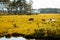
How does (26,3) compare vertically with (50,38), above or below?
below

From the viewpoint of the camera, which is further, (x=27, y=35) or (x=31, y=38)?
(x=27, y=35)

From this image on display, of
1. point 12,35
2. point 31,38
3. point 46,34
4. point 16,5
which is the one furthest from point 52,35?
point 16,5

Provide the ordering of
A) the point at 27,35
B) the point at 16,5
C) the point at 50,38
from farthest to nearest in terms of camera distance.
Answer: the point at 16,5 < the point at 27,35 < the point at 50,38

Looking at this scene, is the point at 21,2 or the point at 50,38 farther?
the point at 21,2

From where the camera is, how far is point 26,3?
308 feet

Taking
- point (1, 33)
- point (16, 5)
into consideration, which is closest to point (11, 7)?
point (16, 5)

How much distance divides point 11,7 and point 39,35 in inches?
2611

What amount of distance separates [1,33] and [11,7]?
2504 inches

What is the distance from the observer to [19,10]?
90.6 m

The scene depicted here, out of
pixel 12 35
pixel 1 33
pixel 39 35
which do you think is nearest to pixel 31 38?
pixel 39 35

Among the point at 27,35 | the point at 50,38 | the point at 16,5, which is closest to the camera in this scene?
the point at 50,38

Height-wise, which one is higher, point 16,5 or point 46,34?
point 46,34

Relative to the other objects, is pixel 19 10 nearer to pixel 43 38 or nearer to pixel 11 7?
pixel 11 7

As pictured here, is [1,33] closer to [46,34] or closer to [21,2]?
[46,34]
